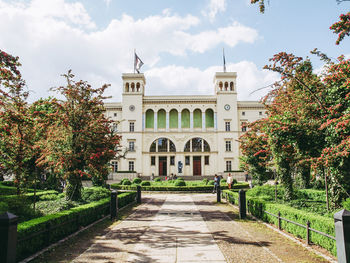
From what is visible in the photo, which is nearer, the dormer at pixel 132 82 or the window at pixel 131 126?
the window at pixel 131 126

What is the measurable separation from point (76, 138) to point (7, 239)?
7583mm

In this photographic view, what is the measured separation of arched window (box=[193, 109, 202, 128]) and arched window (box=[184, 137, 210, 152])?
2.61 metres

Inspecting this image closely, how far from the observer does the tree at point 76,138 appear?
431 inches

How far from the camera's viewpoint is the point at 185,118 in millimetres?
46625

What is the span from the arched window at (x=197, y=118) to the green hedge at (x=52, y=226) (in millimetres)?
36904

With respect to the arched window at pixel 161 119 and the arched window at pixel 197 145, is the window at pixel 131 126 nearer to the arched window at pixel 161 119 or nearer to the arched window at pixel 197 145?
the arched window at pixel 161 119

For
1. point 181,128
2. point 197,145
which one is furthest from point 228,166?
point 181,128

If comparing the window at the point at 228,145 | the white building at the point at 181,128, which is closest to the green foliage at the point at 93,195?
the white building at the point at 181,128

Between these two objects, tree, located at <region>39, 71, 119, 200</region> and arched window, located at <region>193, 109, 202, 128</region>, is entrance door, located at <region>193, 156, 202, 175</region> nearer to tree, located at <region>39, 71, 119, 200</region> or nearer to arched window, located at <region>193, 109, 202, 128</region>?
arched window, located at <region>193, 109, 202, 128</region>

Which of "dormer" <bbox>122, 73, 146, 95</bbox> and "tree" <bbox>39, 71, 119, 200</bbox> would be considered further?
"dormer" <bbox>122, 73, 146, 95</bbox>

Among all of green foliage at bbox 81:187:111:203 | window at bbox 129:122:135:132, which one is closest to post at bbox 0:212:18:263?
green foliage at bbox 81:187:111:203

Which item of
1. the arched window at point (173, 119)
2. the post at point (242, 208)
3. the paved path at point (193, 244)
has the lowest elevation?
the paved path at point (193, 244)

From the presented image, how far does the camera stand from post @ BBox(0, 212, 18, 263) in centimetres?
429

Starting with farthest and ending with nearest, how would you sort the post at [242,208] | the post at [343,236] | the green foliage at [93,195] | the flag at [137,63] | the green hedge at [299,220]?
the flag at [137,63] < the green foliage at [93,195] < the post at [242,208] < the green hedge at [299,220] < the post at [343,236]
